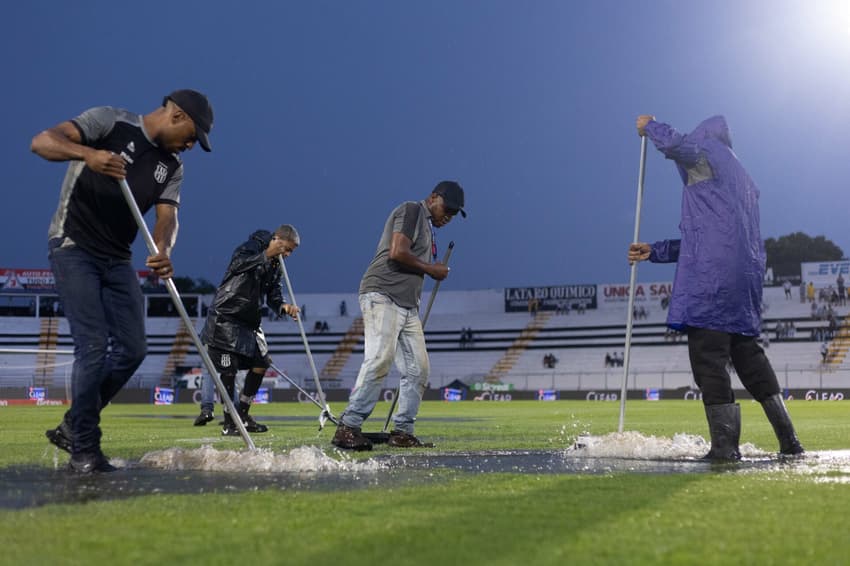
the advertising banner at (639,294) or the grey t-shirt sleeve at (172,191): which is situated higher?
the advertising banner at (639,294)

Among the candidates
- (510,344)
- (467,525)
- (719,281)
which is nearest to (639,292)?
(510,344)

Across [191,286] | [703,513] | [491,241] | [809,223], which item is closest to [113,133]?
[703,513]

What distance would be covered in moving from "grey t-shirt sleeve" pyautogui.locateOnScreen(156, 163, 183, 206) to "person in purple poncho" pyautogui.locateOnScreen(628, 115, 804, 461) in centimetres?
334

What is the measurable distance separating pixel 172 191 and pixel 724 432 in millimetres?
3994

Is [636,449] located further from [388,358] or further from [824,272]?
[824,272]

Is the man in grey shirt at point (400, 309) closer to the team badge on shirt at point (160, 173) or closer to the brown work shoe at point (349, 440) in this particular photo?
the brown work shoe at point (349, 440)

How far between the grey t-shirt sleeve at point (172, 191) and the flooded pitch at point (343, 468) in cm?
158

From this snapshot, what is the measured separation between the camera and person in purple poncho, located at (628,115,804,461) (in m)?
6.04

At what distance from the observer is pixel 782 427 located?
6.34m

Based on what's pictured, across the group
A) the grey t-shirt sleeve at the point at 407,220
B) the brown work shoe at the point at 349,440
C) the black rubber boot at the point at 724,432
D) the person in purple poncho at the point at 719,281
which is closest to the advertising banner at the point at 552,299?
the grey t-shirt sleeve at the point at 407,220

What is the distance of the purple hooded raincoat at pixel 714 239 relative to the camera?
6.05m

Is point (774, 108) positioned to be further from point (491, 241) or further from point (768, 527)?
point (768, 527)

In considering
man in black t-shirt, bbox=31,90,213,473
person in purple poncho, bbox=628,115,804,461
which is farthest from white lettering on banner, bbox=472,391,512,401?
man in black t-shirt, bbox=31,90,213,473

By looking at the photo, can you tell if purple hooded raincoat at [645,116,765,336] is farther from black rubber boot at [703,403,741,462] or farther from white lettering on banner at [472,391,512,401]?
white lettering on banner at [472,391,512,401]
